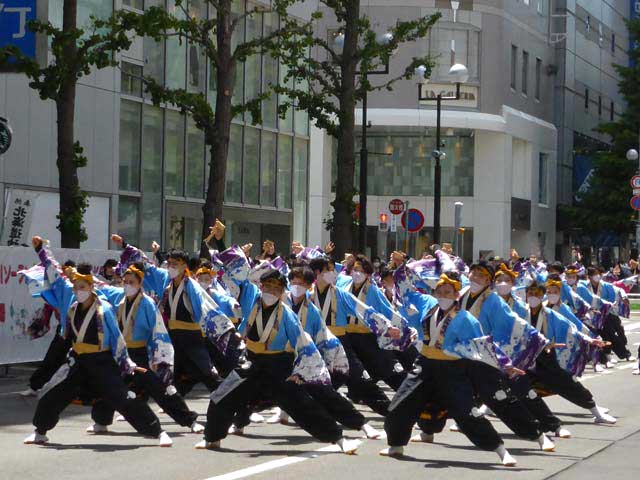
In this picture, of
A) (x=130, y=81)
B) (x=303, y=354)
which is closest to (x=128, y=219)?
(x=130, y=81)

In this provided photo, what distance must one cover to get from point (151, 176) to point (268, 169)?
585cm

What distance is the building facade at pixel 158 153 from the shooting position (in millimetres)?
26109

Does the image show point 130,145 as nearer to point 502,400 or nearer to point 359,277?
point 359,277


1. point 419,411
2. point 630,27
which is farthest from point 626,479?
point 630,27

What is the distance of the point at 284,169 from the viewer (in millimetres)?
37031

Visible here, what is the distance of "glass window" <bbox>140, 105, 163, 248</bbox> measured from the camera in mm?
30406

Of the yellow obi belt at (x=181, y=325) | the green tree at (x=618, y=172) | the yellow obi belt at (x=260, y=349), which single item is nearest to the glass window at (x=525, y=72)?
the green tree at (x=618, y=172)

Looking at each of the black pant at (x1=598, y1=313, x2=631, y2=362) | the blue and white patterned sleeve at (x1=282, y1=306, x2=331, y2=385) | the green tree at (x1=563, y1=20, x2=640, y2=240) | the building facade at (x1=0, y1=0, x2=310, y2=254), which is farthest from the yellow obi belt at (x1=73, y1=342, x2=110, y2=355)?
the green tree at (x1=563, y1=20, x2=640, y2=240)

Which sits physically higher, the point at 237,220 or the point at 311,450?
the point at 237,220

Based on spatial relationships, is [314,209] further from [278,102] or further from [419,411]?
[419,411]

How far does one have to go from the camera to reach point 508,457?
11016 millimetres

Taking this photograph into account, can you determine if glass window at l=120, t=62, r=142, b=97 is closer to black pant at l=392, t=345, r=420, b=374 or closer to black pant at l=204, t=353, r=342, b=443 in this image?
black pant at l=392, t=345, r=420, b=374

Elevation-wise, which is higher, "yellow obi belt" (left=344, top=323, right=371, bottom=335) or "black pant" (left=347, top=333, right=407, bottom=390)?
"yellow obi belt" (left=344, top=323, right=371, bottom=335)

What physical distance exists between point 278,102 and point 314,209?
16.0 metres
